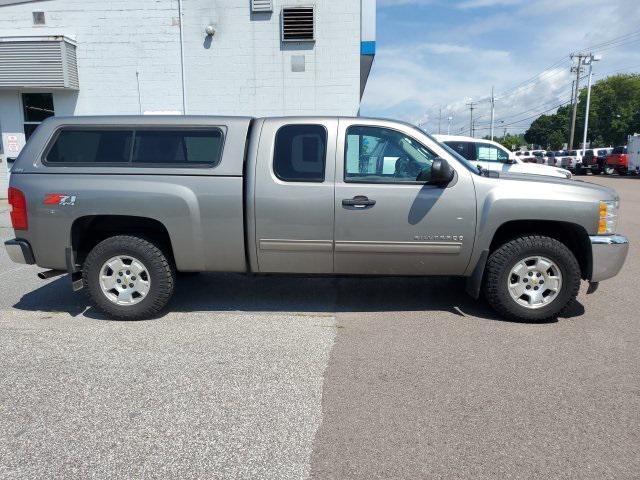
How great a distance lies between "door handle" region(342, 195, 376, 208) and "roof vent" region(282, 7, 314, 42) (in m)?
9.29

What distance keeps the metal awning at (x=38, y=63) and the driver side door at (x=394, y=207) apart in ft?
36.5

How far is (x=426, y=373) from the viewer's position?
3783 millimetres

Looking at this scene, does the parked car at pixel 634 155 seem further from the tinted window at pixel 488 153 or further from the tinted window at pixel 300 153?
the tinted window at pixel 300 153

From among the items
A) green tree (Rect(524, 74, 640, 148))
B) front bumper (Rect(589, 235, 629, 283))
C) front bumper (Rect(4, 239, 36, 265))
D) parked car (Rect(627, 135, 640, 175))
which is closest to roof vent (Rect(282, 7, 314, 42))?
front bumper (Rect(4, 239, 36, 265))

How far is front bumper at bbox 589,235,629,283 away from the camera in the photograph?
15.3 feet

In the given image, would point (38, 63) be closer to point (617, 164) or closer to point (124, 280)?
point (124, 280)

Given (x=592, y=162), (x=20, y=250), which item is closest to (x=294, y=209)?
(x=20, y=250)

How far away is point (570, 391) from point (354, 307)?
2.32m

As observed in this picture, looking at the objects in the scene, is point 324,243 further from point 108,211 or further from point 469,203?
point 108,211

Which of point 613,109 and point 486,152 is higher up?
point 613,109

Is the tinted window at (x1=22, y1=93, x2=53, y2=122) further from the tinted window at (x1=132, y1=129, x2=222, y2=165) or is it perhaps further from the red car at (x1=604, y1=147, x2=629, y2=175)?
the red car at (x1=604, y1=147, x2=629, y2=175)

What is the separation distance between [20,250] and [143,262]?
1.18 metres

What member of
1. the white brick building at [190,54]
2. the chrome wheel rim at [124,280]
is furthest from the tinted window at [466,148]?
the chrome wheel rim at [124,280]

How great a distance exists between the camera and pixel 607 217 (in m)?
4.71
